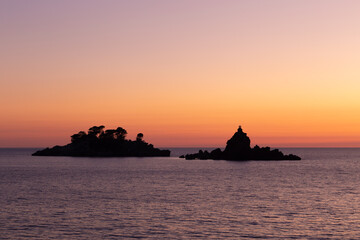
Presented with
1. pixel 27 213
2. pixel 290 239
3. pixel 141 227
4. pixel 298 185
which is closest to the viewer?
pixel 290 239

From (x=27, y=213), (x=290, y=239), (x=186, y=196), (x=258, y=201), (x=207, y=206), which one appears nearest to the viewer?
(x=290, y=239)

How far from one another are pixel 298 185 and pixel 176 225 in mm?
54389

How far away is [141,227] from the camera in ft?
156

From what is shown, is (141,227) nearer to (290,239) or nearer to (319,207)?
(290,239)

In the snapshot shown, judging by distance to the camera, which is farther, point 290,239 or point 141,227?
point 141,227

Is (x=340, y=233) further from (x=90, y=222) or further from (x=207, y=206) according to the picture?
(x=90, y=222)

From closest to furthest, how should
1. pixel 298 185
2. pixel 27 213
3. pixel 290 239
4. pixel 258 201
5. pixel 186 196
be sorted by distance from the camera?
pixel 290 239, pixel 27 213, pixel 258 201, pixel 186 196, pixel 298 185

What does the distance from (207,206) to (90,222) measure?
1783 cm

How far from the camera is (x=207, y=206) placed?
61656 millimetres

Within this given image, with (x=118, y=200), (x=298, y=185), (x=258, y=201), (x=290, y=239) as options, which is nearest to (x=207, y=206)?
(x=258, y=201)

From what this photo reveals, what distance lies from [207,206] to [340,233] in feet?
66.6

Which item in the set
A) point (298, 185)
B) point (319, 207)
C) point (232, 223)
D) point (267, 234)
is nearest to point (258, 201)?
point (319, 207)

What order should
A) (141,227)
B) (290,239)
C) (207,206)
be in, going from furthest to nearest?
(207,206) → (141,227) → (290,239)

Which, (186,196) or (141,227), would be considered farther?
(186,196)
